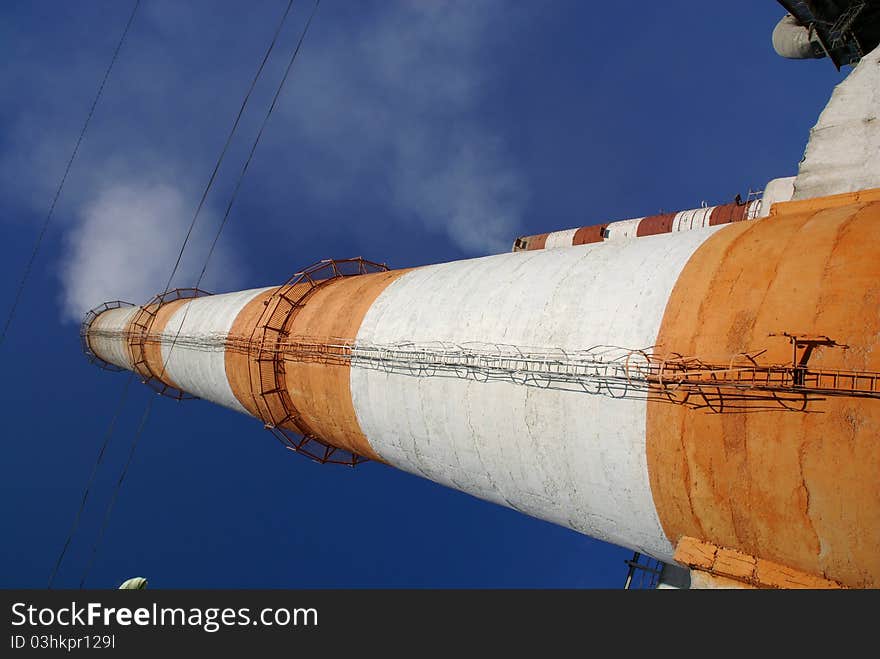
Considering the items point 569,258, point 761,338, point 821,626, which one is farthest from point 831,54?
point 821,626

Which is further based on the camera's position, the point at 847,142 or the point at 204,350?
the point at 204,350

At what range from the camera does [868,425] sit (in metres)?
4.49

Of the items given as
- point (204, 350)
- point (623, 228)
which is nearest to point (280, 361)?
point (204, 350)

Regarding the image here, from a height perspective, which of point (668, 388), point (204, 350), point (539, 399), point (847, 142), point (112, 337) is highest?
point (112, 337)

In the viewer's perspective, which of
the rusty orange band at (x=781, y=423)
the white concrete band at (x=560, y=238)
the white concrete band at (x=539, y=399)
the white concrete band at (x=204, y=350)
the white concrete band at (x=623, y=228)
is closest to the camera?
the rusty orange band at (x=781, y=423)

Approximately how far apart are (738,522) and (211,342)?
14.6m

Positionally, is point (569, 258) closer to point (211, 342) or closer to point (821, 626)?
point (821, 626)

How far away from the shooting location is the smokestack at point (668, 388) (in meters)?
4.79

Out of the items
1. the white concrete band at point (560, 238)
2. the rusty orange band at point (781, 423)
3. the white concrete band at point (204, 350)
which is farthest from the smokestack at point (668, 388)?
the white concrete band at point (560, 238)

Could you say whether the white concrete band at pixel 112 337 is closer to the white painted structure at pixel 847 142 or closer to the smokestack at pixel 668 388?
the smokestack at pixel 668 388

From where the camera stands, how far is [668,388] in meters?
5.66

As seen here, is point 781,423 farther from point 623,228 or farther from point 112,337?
point 112,337

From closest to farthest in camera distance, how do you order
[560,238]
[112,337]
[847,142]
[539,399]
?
[539,399] < [847,142] < [112,337] < [560,238]

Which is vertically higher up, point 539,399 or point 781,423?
point 539,399
